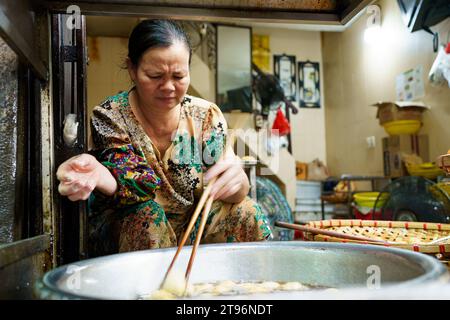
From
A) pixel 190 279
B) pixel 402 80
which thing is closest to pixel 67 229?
pixel 190 279

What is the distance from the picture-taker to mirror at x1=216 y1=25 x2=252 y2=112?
23.8ft

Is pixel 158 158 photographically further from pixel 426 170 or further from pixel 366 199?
pixel 366 199

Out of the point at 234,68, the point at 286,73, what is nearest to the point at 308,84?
the point at 286,73

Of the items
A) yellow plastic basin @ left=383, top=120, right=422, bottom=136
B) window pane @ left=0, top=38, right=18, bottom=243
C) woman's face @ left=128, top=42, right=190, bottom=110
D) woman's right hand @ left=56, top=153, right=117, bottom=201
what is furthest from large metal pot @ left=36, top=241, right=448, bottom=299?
yellow plastic basin @ left=383, top=120, right=422, bottom=136

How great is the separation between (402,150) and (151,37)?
4496 millimetres

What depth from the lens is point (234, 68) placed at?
24.5 ft

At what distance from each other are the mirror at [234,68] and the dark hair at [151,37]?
5186 mm

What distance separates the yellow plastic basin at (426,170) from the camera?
4695 mm

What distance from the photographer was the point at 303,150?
351 inches

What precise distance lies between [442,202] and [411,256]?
3240mm

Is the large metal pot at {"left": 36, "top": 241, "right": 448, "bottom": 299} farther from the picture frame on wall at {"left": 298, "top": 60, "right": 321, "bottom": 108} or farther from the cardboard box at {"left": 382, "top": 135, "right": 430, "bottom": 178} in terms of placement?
the picture frame on wall at {"left": 298, "top": 60, "right": 321, "bottom": 108}

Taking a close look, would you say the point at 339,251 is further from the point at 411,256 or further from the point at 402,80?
the point at 402,80

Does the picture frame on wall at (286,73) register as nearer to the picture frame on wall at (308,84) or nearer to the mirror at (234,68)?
the picture frame on wall at (308,84)
